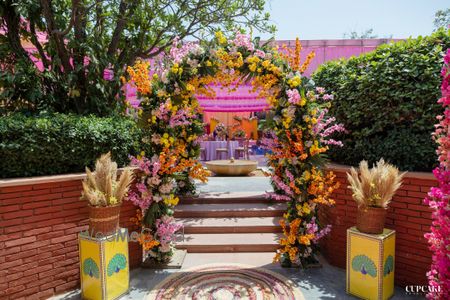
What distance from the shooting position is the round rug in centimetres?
325

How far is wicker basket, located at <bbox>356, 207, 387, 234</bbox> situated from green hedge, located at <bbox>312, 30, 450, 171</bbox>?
2.26ft

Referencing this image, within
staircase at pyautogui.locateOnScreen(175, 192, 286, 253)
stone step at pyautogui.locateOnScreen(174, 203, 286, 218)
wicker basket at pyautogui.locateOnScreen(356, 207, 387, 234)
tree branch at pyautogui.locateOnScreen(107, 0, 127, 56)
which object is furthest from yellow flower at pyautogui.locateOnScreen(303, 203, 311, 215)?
tree branch at pyautogui.locateOnScreen(107, 0, 127, 56)

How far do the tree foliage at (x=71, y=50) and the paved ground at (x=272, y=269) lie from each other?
245 centimetres

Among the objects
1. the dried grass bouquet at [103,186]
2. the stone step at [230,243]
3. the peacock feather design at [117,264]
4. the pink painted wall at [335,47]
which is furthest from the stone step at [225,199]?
the pink painted wall at [335,47]

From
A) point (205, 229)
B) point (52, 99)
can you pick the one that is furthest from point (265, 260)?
point (52, 99)

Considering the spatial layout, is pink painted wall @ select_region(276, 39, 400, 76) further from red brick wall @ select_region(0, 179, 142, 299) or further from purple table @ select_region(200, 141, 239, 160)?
red brick wall @ select_region(0, 179, 142, 299)

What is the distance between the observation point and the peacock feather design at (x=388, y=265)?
3029mm

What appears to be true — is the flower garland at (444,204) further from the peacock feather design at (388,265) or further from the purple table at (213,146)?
the purple table at (213,146)

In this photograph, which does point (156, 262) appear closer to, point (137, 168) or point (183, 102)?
point (137, 168)

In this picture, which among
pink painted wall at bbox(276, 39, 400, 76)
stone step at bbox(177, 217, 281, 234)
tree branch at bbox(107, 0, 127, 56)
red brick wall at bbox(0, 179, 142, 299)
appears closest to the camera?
red brick wall at bbox(0, 179, 142, 299)

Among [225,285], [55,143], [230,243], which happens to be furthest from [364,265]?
[55,143]

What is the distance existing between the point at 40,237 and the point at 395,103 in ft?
13.3

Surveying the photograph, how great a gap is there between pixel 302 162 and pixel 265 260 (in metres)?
1.39

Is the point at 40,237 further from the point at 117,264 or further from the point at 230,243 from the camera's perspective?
the point at 230,243
